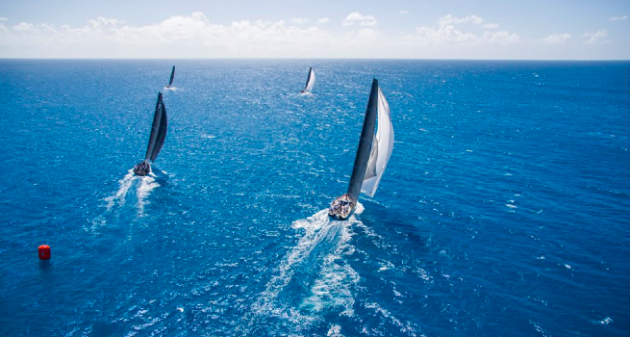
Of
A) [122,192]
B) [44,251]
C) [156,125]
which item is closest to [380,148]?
[122,192]

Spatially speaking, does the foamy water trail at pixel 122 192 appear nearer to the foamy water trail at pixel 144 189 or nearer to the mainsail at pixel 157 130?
the foamy water trail at pixel 144 189

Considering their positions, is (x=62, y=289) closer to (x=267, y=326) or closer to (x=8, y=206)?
(x=267, y=326)

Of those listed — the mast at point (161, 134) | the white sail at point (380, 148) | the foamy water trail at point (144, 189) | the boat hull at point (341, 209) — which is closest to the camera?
the white sail at point (380, 148)

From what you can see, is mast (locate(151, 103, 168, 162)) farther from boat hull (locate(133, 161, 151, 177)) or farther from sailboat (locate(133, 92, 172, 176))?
boat hull (locate(133, 161, 151, 177))

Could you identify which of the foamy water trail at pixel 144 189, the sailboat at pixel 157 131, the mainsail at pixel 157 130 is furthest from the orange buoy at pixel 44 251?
the mainsail at pixel 157 130

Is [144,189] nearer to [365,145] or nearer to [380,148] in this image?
[365,145]

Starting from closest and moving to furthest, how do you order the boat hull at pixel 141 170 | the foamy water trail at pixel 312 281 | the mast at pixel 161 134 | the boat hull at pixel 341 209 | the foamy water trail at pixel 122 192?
1. the foamy water trail at pixel 312 281
2. the boat hull at pixel 341 209
3. the foamy water trail at pixel 122 192
4. the boat hull at pixel 141 170
5. the mast at pixel 161 134

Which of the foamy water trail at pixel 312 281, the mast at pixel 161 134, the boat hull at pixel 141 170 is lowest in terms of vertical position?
the foamy water trail at pixel 312 281

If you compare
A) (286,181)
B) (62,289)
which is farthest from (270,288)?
(286,181)
